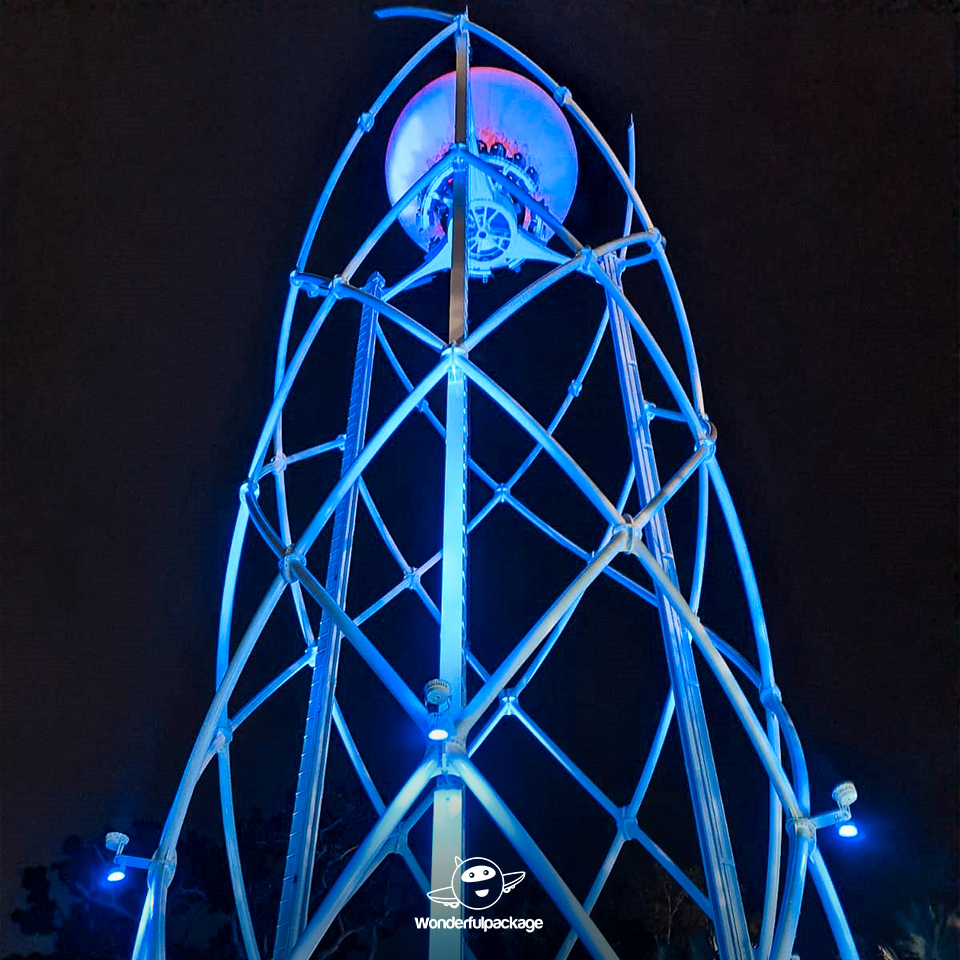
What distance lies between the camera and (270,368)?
2042 centimetres

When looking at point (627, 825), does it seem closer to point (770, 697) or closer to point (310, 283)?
point (770, 697)

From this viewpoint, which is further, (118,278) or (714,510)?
(714,510)

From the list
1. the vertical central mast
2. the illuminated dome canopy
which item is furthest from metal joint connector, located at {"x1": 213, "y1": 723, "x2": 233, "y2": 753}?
the illuminated dome canopy

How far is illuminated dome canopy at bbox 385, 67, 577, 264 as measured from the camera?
12.4 metres

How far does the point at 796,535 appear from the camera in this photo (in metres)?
20.0

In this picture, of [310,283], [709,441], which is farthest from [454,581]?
[310,283]

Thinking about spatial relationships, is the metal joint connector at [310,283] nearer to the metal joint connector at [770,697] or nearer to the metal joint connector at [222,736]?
the metal joint connector at [222,736]

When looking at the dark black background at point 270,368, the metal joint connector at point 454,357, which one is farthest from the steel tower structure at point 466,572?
the dark black background at point 270,368

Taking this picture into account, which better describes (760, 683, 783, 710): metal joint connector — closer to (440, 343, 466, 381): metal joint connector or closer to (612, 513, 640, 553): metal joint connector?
(612, 513, 640, 553): metal joint connector

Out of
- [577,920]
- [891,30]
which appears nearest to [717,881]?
[577,920]

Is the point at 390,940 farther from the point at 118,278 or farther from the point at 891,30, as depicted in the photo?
the point at 891,30

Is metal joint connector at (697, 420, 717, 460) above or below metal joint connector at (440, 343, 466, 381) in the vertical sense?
above

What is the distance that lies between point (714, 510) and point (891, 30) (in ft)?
37.9

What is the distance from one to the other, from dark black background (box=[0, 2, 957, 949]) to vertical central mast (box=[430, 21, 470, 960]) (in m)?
8.58
